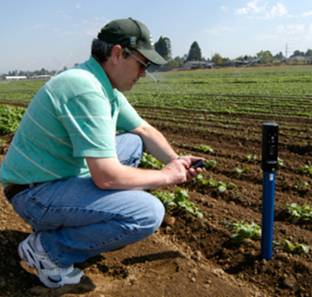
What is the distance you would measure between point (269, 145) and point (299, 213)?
1438 mm

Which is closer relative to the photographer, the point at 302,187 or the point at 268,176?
the point at 268,176

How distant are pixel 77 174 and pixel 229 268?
1.25m

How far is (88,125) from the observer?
8.34ft

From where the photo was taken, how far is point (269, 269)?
3.19 metres

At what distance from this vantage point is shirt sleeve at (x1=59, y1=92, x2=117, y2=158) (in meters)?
2.53

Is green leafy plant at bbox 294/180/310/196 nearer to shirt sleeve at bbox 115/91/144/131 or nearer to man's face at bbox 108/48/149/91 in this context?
shirt sleeve at bbox 115/91/144/131

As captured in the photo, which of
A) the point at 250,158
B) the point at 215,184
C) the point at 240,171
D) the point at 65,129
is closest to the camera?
the point at 65,129

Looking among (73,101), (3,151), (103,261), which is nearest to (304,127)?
(3,151)

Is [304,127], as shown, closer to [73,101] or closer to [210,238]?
[210,238]

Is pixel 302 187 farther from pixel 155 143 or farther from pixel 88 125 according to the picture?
pixel 88 125

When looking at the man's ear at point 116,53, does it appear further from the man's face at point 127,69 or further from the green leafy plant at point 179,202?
the green leafy plant at point 179,202

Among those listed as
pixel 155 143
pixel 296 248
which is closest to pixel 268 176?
pixel 296 248

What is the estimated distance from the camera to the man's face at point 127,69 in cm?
277

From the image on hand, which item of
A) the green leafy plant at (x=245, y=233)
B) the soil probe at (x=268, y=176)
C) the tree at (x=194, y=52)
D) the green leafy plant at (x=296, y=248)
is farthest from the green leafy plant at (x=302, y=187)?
the tree at (x=194, y=52)
